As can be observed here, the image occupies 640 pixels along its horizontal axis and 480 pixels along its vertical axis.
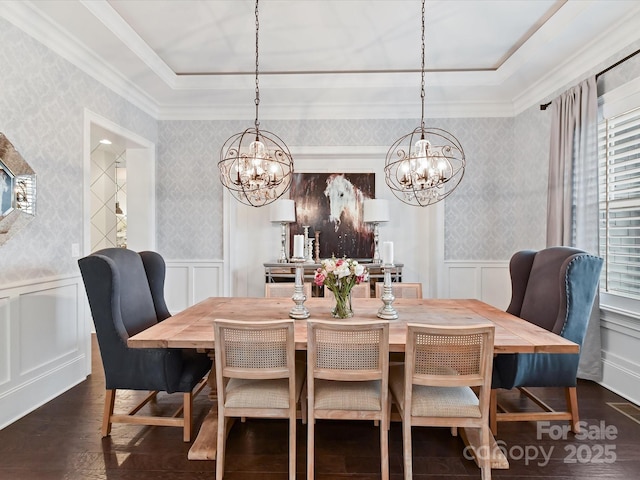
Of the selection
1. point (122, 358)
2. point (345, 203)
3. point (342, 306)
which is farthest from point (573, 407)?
point (345, 203)

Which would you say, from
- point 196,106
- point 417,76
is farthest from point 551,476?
point 196,106

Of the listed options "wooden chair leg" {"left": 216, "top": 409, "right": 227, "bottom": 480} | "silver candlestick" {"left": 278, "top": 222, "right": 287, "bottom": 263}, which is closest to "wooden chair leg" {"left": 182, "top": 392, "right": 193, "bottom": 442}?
"wooden chair leg" {"left": 216, "top": 409, "right": 227, "bottom": 480}

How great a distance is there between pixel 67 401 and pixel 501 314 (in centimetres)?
327

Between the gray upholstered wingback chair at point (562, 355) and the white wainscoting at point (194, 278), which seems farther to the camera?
the white wainscoting at point (194, 278)

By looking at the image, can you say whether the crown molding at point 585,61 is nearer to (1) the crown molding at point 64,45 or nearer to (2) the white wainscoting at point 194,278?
(2) the white wainscoting at point 194,278

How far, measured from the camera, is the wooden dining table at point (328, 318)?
6.06 feet

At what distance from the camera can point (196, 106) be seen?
456 cm

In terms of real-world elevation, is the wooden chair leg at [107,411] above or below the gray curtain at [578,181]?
below

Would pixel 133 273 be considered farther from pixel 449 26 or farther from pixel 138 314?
pixel 449 26

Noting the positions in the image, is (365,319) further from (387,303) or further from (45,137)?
(45,137)

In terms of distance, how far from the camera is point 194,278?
4.66 metres

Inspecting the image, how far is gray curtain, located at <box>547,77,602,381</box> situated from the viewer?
3.08 meters

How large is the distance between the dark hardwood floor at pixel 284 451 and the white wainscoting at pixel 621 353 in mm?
355

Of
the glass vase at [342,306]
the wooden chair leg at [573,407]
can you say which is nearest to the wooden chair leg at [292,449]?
the glass vase at [342,306]
